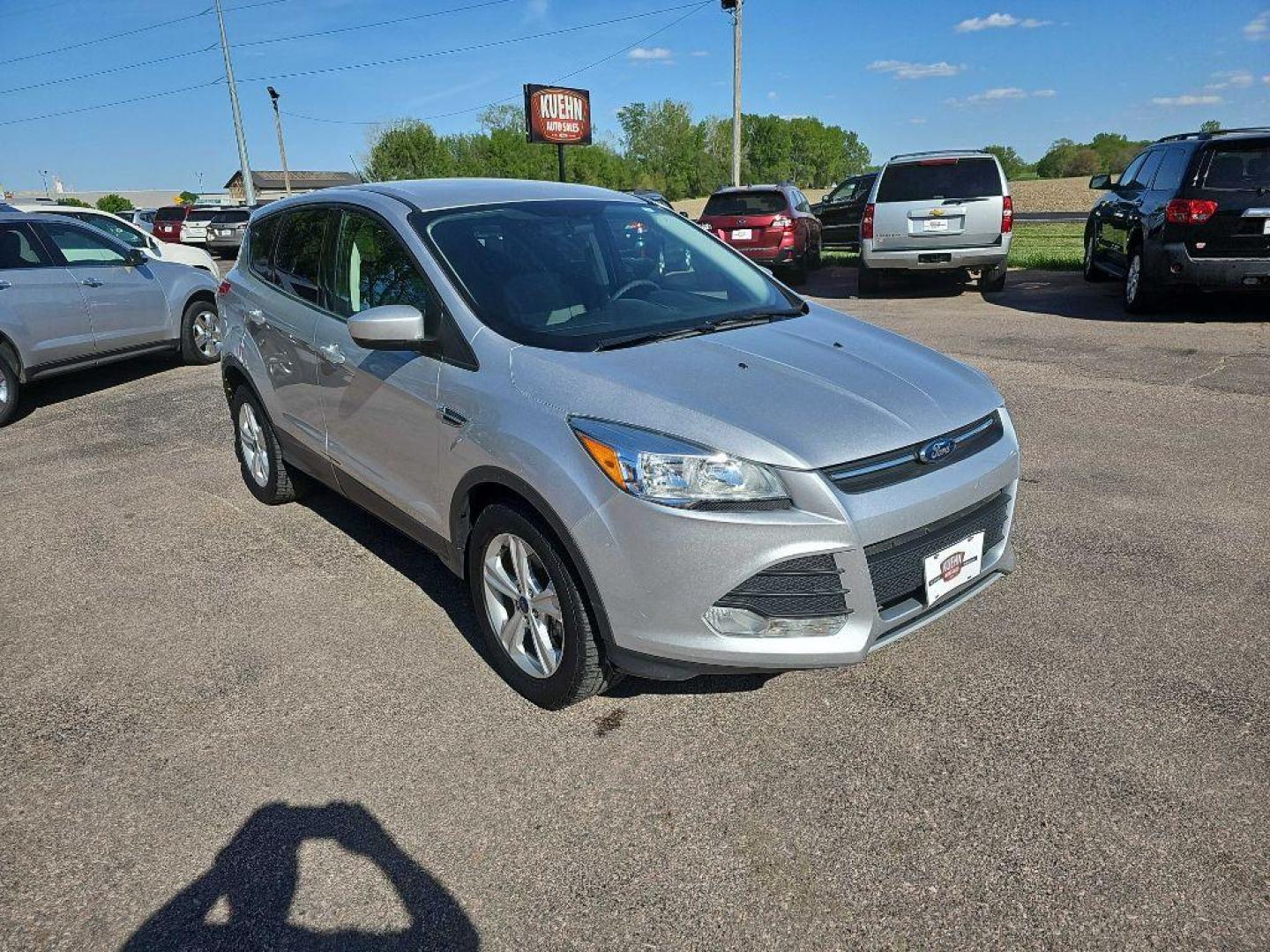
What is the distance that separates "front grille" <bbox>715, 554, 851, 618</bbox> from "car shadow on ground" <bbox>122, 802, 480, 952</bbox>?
112 centimetres

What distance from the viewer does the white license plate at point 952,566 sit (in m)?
2.73

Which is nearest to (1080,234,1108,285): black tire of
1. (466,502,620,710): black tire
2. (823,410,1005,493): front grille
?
(823,410,1005,493): front grille

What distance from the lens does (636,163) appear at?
105688 millimetres

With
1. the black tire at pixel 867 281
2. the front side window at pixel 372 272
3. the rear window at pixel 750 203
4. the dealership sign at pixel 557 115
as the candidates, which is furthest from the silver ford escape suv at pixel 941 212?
the dealership sign at pixel 557 115

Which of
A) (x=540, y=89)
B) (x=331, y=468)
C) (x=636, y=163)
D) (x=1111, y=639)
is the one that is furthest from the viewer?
(x=636, y=163)

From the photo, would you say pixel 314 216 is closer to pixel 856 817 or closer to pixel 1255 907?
pixel 856 817

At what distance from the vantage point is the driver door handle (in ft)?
12.5

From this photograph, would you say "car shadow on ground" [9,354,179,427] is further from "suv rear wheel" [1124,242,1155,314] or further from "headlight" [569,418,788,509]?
"suv rear wheel" [1124,242,1155,314]

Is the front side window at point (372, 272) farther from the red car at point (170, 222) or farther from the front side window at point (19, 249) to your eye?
the red car at point (170, 222)

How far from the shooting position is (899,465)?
2645 millimetres

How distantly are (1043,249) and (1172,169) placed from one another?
9.23 meters

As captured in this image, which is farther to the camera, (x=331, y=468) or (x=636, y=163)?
(x=636, y=163)

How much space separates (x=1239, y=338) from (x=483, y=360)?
8476mm

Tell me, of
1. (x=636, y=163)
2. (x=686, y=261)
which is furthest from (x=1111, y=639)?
(x=636, y=163)
